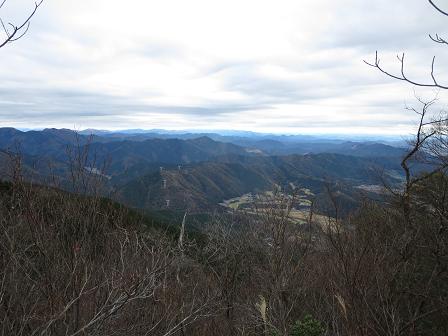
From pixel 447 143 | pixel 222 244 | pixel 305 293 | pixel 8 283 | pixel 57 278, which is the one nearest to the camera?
pixel 57 278

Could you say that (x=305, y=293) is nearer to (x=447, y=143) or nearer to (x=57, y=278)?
(x=447, y=143)

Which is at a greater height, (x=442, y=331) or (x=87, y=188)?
(x=87, y=188)

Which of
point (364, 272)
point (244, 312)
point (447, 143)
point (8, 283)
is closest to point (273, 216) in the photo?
point (244, 312)

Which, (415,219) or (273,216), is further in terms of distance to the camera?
(415,219)

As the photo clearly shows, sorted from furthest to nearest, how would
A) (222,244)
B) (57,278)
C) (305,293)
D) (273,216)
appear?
(222,244) < (305,293) < (273,216) < (57,278)

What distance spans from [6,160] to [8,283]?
229 cm

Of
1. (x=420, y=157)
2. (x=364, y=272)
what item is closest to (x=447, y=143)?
(x=420, y=157)

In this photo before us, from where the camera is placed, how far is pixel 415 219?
13.7 metres

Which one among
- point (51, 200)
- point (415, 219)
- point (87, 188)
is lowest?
point (415, 219)

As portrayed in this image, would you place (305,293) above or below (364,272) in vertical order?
below

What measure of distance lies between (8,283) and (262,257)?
11.8 meters

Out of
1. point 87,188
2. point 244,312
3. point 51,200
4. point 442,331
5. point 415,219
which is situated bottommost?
point 244,312

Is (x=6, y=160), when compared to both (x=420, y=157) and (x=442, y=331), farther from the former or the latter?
(x=420, y=157)

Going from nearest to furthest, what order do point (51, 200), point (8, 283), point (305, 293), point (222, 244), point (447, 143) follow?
point (8, 283) < point (51, 200) < point (305, 293) < point (447, 143) < point (222, 244)
